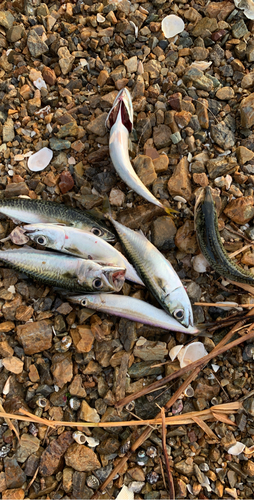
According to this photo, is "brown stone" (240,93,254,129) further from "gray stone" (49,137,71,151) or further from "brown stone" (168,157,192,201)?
"gray stone" (49,137,71,151)

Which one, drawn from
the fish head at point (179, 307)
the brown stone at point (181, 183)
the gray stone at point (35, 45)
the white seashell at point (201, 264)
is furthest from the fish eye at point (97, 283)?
the gray stone at point (35, 45)

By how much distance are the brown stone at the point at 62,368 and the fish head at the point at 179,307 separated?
1304 millimetres

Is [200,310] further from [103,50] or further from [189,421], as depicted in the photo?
[103,50]

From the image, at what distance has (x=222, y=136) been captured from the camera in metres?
4.21

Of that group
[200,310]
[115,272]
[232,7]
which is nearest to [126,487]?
[200,310]

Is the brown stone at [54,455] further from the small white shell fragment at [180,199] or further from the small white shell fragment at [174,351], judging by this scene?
the small white shell fragment at [180,199]

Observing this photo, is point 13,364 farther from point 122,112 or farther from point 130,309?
point 122,112

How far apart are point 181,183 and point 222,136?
923 millimetres

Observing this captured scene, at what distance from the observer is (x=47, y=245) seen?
3.80m

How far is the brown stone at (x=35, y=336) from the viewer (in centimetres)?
366

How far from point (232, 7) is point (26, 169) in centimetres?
379

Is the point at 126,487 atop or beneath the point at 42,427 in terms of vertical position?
beneath

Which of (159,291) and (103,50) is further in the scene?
(103,50)

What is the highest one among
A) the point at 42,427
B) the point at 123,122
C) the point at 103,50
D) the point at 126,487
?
the point at 103,50
